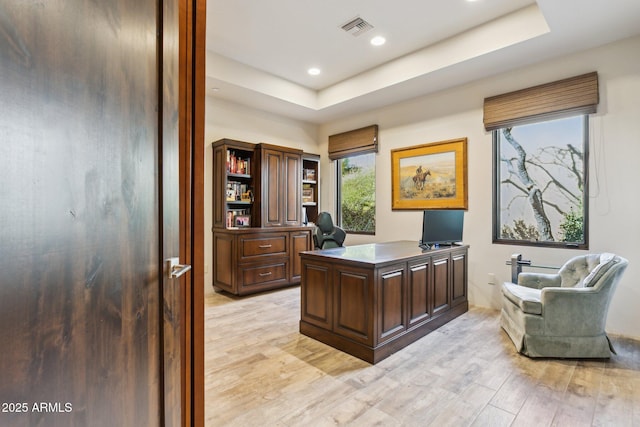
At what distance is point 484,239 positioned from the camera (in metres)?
3.90

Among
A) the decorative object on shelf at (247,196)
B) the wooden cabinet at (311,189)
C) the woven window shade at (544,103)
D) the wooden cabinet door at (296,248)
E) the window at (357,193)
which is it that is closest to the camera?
the woven window shade at (544,103)

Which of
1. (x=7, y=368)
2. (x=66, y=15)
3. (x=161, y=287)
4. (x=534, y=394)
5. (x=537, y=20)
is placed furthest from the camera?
(x=537, y=20)

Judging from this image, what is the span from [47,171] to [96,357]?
1.18 ft

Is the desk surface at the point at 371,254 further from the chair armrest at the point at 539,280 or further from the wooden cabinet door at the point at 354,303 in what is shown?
the chair armrest at the point at 539,280

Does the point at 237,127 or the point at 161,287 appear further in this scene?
the point at 237,127

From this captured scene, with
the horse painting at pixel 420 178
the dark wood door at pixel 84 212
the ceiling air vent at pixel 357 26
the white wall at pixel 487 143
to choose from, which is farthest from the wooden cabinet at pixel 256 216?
the dark wood door at pixel 84 212

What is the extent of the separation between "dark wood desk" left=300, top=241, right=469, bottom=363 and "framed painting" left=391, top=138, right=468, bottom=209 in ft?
3.68

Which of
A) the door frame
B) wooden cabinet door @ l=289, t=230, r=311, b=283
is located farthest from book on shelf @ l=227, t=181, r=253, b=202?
the door frame

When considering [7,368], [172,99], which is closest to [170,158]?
[172,99]

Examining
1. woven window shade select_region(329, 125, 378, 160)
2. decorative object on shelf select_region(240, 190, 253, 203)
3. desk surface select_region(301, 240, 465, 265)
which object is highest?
woven window shade select_region(329, 125, 378, 160)

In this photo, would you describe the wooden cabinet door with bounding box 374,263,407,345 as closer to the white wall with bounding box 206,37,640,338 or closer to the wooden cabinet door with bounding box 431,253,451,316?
the wooden cabinet door with bounding box 431,253,451,316

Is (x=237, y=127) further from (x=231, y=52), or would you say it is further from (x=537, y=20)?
(x=537, y=20)

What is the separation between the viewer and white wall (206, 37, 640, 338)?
9.77 feet

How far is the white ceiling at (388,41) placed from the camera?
2910mm
